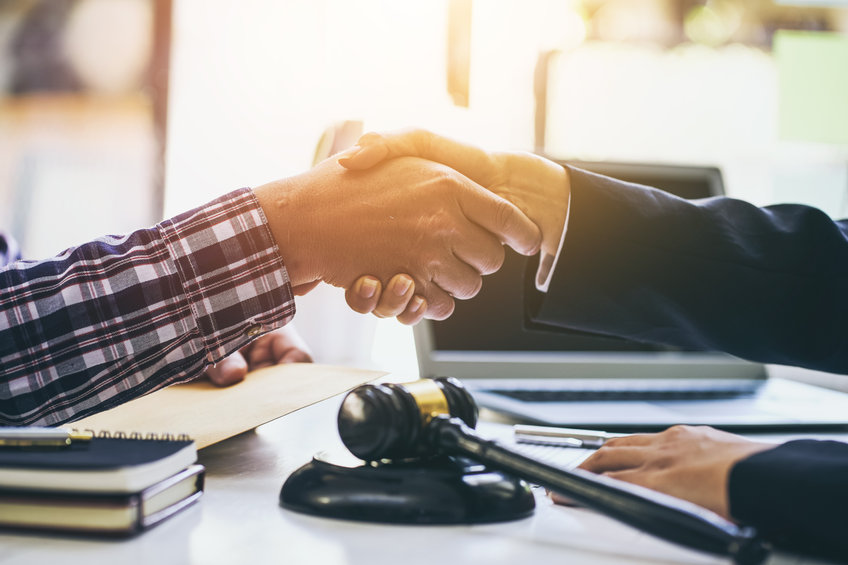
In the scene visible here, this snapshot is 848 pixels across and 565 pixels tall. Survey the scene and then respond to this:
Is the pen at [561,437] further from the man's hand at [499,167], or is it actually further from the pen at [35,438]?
the pen at [35,438]

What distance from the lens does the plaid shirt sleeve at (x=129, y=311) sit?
1.97 feet

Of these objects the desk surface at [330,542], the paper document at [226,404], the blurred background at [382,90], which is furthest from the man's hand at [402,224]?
the blurred background at [382,90]

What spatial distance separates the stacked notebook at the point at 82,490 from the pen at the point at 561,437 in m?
0.38

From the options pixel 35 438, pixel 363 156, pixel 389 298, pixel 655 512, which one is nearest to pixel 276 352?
pixel 389 298

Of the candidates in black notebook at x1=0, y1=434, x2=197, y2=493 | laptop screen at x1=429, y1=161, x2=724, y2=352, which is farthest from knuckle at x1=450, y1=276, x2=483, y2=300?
black notebook at x1=0, y1=434, x2=197, y2=493

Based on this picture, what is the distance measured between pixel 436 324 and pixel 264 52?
38.9 inches

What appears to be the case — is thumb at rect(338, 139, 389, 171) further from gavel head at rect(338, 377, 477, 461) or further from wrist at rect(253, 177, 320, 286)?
gavel head at rect(338, 377, 477, 461)

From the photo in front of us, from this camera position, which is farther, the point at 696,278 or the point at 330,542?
the point at 696,278

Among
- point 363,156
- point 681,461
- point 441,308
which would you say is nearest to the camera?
point 681,461

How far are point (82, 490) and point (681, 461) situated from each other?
36 cm

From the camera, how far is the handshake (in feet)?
2.54

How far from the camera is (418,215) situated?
81cm

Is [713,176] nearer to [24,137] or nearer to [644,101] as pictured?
[644,101]

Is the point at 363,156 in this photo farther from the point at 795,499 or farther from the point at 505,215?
the point at 795,499
